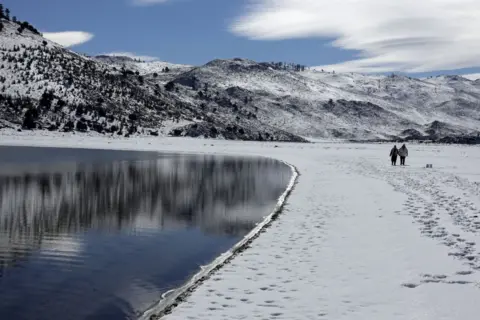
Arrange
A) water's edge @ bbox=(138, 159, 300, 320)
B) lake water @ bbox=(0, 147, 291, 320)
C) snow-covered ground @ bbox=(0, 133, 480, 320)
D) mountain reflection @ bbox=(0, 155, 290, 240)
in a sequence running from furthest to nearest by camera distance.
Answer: mountain reflection @ bbox=(0, 155, 290, 240)
lake water @ bbox=(0, 147, 291, 320)
water's edge @ bbox=(138, 159, 300, 320)
snow-covered ground @ bbox=(0, 133, 480, 320)

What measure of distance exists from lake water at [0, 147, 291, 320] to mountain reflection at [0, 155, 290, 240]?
44mm

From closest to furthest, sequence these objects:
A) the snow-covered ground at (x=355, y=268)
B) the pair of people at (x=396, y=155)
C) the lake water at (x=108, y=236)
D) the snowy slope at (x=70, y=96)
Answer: the snow-covered ground at (x=355, y=268), the lake water at (x=108, y=236), the pair of people at (x=396, y=155), the snowy slope at (x=70, y=96)

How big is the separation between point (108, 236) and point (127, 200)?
7460mm

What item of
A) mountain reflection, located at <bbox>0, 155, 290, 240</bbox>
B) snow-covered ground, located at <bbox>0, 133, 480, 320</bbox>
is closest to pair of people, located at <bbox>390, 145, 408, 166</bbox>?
mountain reflection, located at <bbox>0, 155, 290, 240</bbox>

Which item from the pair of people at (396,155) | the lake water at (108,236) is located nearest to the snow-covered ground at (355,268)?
the lake water at (108,236)

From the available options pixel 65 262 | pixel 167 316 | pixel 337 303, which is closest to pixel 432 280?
pixel 337 303

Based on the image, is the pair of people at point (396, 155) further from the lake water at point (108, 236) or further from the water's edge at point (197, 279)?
the water's edge at point (197, 279)

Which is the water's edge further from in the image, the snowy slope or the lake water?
the snowy slope

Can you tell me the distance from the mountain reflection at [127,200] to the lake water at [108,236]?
0.04m

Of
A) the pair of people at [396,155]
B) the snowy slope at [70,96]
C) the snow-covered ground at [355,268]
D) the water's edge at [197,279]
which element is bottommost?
the water's edge at [197,279]

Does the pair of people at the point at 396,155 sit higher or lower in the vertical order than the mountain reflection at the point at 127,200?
higher

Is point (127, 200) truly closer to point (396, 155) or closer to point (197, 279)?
point (197, 279)

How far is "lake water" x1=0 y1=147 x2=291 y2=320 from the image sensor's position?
10555mm

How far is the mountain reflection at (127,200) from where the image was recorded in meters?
18.3
